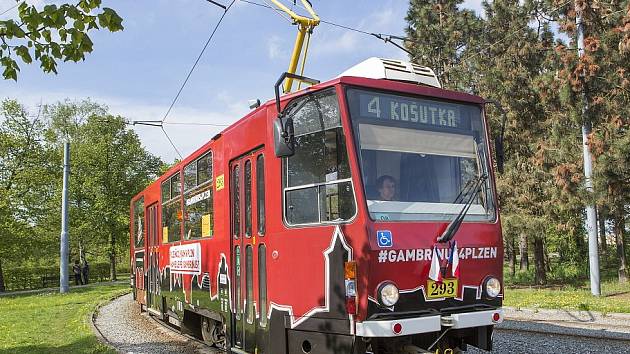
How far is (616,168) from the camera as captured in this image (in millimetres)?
16141

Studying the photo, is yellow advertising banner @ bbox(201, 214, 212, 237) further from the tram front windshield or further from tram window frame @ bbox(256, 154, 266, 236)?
the tram front windshield

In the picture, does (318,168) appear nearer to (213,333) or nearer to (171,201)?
(213,333)

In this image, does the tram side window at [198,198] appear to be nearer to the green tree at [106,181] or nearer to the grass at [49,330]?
A: the grass at [49,330]

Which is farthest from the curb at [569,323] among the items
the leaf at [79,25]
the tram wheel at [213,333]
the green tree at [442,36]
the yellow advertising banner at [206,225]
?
the green tree at [442,36]

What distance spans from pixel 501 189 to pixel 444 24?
10.0 metres

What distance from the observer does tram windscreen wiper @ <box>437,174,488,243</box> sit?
219 inches

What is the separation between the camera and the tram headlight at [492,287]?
19.3 ft

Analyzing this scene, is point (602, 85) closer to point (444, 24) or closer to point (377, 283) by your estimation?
point (444, 24)

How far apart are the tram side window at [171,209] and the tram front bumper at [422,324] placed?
5.61 meters

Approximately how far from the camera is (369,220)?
17.2 feet

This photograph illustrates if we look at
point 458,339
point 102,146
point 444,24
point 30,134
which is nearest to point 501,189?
point 444,24

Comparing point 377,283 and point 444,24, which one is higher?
point 444,24

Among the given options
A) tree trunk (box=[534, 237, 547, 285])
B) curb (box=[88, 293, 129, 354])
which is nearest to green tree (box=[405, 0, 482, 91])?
tree trunk (box=[534, 237, 547, 285])

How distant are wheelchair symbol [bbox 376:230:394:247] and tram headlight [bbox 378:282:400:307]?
35 centimetres
